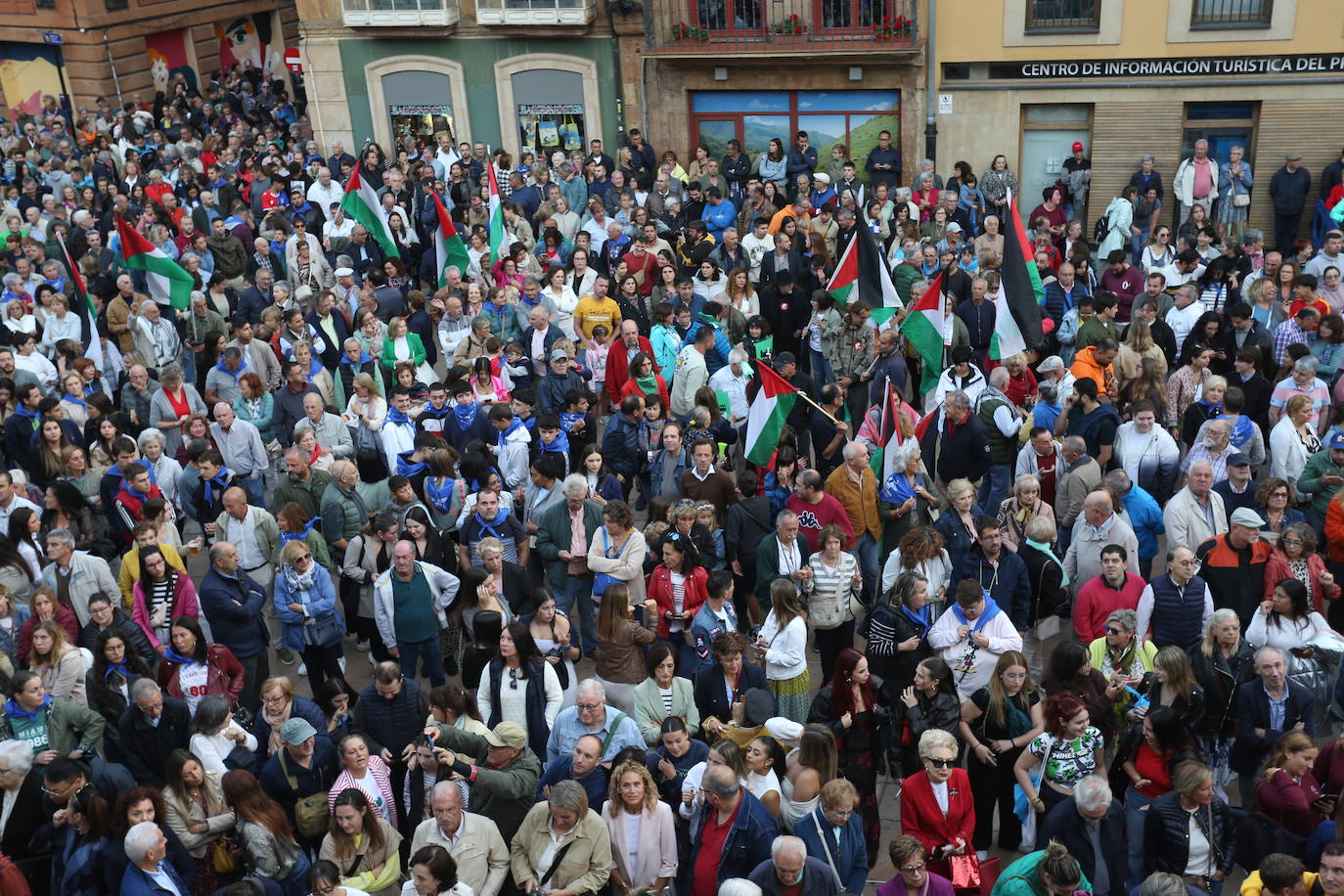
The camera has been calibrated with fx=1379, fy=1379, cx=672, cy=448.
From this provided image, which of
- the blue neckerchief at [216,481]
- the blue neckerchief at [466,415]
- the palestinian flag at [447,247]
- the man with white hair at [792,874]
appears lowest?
the man with white hair at [792,874]

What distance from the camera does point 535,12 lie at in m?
23.9

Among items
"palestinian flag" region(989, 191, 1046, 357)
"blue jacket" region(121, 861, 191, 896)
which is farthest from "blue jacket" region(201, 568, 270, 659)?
"palestinian flag" region(989, 191, 1046, 357)

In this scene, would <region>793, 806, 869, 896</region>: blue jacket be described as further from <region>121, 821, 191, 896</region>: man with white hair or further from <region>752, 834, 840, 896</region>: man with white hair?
<region>121, 821, 191, 896</region>: man with white hair

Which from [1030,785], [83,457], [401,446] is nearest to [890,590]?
[1030,785]

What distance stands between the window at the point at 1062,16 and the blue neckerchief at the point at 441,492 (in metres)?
14.3

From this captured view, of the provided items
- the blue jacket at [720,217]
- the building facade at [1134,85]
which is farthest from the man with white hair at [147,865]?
the building facade at [1134,85]

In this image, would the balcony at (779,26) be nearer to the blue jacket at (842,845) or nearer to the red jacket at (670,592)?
the red jacket at (670,592)

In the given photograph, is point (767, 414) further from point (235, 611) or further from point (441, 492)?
point (235, 611)

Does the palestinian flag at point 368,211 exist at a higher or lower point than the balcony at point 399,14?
lower

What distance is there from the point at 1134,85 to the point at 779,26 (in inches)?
220

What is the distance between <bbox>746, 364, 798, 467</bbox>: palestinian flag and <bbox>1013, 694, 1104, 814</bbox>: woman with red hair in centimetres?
435

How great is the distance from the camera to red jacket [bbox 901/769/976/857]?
7.23 meters

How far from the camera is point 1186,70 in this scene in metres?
20.7

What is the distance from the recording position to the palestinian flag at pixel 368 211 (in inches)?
653
